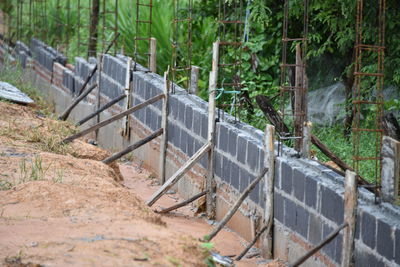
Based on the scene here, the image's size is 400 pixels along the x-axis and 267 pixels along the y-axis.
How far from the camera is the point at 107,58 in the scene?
1644 centimetres

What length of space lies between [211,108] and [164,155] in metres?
2.28

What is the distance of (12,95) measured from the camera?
16.8 m

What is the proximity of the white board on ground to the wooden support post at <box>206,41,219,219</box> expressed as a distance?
643 cm

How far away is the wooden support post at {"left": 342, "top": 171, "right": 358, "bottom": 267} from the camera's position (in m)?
7.29

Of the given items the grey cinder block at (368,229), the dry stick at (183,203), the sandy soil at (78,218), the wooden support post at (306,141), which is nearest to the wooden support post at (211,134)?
the dry stick at (183,203)

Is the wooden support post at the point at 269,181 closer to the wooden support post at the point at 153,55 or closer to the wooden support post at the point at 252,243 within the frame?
the wooden support post at the point at 252,243

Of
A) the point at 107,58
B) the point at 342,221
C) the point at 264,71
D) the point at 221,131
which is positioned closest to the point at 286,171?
the point at 342,221

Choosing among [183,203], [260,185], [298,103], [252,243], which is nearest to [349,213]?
[252,243]

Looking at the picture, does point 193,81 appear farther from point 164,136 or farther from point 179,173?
point 179,173

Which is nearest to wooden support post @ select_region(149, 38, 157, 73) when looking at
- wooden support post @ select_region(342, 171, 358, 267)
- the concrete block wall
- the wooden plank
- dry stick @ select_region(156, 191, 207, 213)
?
the concrete block wall

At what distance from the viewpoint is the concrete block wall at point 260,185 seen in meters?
7.19

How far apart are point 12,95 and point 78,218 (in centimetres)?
939

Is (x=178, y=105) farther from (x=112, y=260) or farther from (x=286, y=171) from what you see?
(x=112, y=260)

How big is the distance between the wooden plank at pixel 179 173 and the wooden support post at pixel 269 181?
5.78ft
